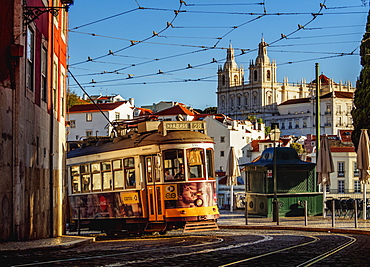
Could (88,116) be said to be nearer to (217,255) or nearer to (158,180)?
(158,180)

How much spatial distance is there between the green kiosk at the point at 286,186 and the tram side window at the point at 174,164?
10969 millimetres

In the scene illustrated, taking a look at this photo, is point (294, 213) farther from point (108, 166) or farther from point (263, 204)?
point (108, 166)

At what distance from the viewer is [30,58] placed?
17.0m

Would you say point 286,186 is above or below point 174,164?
below

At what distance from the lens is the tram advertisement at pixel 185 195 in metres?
18.3

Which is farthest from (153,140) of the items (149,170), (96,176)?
(96,176)

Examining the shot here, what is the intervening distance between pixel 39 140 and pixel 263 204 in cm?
1408

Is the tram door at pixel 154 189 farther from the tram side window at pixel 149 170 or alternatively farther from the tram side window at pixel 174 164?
the tram side window at pixel 174 164

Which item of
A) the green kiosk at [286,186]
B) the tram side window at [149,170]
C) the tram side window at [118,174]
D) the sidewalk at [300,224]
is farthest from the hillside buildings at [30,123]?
the green kiosk at [286,186]

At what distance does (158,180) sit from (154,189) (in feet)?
0.93

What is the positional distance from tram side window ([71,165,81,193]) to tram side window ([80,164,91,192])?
1.08 ft

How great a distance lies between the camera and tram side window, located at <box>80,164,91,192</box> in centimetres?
2144

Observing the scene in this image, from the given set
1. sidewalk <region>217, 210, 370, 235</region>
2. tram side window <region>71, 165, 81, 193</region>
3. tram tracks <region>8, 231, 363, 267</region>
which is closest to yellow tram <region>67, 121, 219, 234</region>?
tram side window <region>71, 165, 81, 193</region>

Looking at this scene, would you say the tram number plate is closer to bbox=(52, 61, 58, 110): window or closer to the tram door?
the tram door
